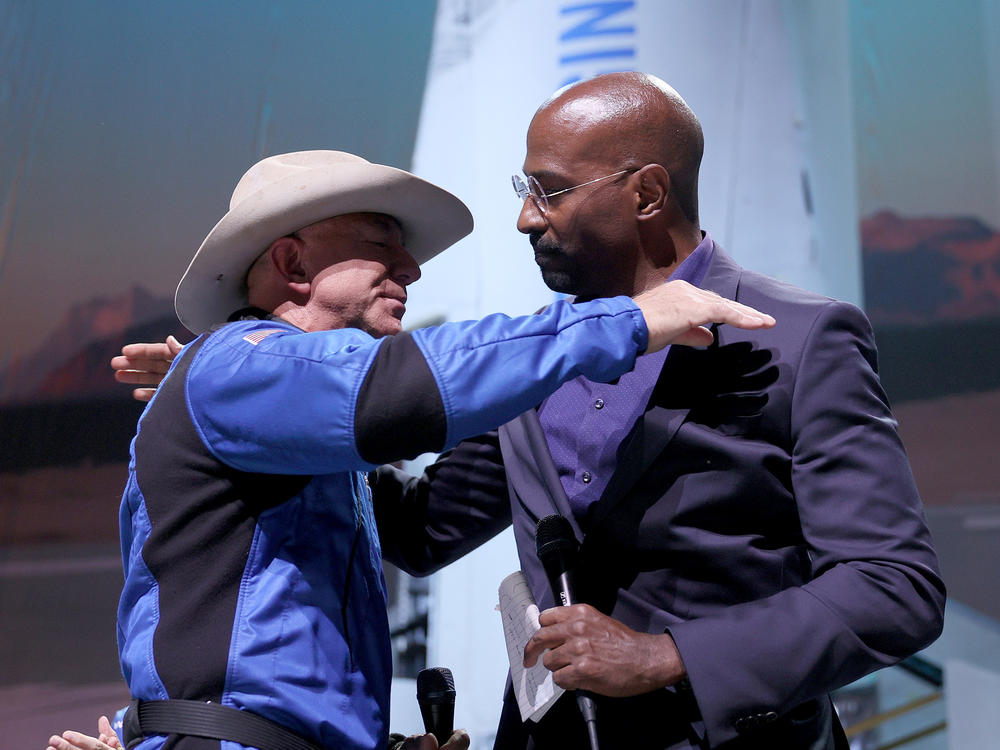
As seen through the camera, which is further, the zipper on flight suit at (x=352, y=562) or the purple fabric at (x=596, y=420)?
the purple fabric at (x=596, y=420)

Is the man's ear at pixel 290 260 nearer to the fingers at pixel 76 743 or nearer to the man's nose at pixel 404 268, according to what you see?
the man's nose at pixel 404 268

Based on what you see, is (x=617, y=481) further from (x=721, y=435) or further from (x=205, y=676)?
(x=205, y=676)

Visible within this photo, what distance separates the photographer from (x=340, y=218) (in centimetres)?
160

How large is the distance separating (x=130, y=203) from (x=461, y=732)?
3048 mm

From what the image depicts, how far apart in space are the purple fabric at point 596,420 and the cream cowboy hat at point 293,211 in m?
0.41

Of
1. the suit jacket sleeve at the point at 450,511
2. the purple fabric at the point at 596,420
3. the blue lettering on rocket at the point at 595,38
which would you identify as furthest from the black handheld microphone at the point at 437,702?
the blue lettering on rocket at the point at 595,38

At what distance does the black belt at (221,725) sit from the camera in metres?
1.23

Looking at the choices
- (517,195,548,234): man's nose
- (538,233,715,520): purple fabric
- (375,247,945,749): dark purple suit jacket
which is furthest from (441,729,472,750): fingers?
(517,195,548,234): man's nose

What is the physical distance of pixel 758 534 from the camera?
138 cm

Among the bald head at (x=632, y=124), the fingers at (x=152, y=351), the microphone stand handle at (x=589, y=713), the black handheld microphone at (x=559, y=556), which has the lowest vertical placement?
the microphone stand handle at (x=589, y=713)

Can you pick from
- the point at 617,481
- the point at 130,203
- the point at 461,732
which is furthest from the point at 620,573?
the point at 130,203

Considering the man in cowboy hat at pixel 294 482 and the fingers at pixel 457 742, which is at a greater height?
the man in cowboy hat at pixel 294 482

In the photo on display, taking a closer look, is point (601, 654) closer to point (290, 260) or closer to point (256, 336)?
point (256, 336)

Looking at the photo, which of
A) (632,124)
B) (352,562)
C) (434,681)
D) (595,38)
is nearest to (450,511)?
(434,681)
